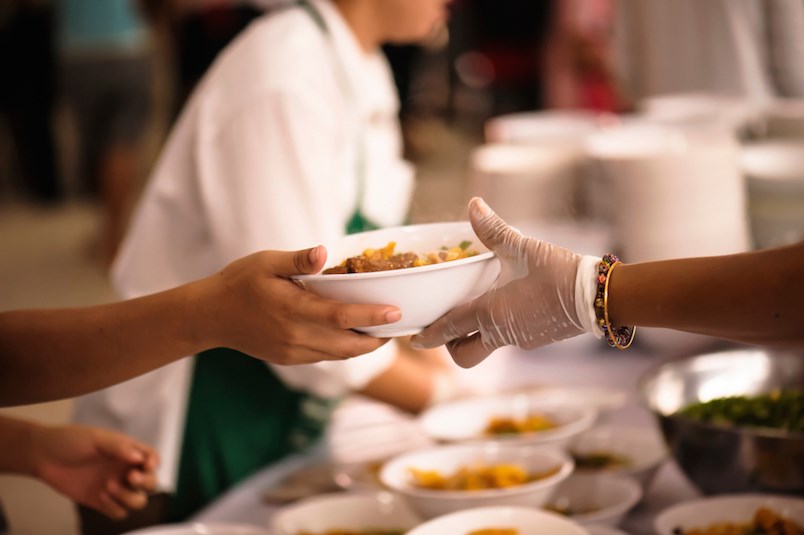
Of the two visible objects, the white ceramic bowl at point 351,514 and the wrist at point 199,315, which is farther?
the white ceramic bowl at point 351,514

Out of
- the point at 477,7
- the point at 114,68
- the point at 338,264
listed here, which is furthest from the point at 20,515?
the point at 477,7

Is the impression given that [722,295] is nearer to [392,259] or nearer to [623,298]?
[623,298]

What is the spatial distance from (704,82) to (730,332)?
4.98 feet

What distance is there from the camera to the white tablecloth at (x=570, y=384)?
1459mm

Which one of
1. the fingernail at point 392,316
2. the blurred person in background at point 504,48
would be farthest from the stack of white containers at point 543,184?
the blurred person in background at point 504,48

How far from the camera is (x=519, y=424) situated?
1626 millimetres

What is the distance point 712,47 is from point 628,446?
109 cm

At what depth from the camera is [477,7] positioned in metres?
7.94

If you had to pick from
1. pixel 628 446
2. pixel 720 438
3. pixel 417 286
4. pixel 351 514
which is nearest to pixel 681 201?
pixel 628 446

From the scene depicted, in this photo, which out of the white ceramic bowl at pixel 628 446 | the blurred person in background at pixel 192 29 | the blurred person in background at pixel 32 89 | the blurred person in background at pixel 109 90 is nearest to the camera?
the white ceramic bowl at pixel 628 446

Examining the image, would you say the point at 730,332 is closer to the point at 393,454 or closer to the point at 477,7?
the point at 393,454

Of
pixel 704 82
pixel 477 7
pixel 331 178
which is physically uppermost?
pixel 477 7

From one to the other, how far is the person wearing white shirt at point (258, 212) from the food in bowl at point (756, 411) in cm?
59

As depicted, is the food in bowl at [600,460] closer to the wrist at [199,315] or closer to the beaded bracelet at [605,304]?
the beaded bracelet at [605,304]
